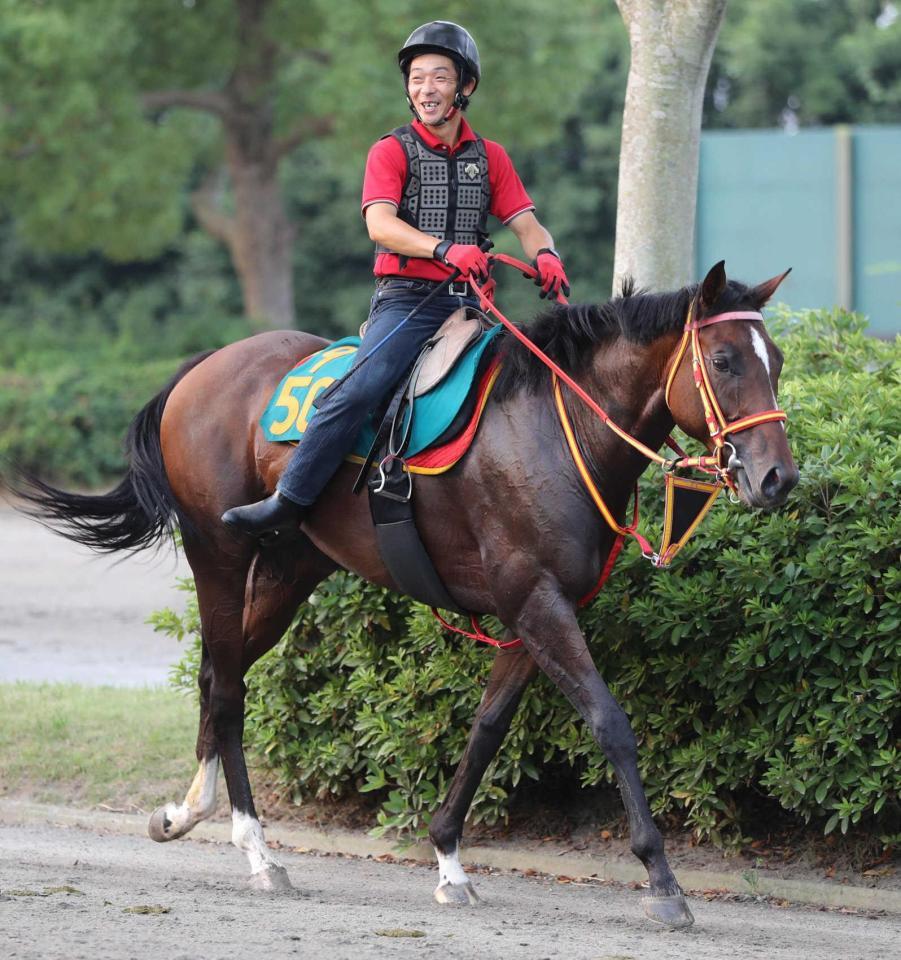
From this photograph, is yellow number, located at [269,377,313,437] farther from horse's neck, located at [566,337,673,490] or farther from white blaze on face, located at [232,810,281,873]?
white blaze on face, located at [232,810,281,873]

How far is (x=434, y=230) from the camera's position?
5.50 metres

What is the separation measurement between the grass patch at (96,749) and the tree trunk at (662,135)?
3229 millimetres

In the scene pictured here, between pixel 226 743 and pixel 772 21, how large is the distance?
26.6 metres

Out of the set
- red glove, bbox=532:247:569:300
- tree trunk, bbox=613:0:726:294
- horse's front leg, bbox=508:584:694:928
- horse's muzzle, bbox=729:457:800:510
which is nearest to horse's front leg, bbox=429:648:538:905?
horse's front leg, bbox=508:584:694:928

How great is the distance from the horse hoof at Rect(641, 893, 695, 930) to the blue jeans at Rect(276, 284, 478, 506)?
1878 millimetres

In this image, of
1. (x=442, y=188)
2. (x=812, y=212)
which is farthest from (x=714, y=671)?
(x=812, y=212)

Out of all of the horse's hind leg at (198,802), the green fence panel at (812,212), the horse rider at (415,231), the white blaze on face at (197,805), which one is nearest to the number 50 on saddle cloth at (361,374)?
the horse rider at (415,231)

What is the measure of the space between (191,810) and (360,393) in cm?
195

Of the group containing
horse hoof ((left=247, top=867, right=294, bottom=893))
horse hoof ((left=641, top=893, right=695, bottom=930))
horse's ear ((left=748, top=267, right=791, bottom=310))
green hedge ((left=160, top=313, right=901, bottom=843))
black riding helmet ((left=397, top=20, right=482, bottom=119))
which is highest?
black riding helmet ((left=397, top=20, right=482, bottom=119))

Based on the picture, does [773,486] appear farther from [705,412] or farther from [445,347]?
[445,347]

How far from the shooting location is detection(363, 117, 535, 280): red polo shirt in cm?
536

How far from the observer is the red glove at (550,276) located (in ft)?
18.1

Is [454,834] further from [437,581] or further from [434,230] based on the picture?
[434,230]

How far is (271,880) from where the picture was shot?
553cm
